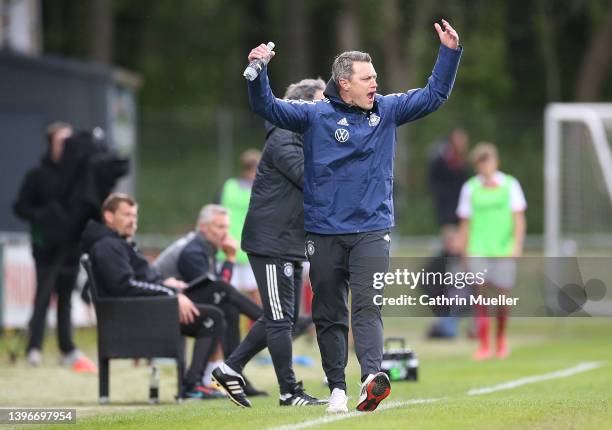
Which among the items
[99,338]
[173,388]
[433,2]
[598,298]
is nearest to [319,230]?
[598,298]

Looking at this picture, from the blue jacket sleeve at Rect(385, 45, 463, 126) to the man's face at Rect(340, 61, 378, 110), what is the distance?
197 mm

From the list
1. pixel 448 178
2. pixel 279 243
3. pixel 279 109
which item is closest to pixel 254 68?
pixel 279 109

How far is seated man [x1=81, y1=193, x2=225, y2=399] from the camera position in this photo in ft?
41.5

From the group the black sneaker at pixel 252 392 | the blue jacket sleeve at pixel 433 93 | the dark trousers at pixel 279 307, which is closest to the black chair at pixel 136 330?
the black sneaker at pixel 252 392

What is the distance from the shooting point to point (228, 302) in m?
13.3

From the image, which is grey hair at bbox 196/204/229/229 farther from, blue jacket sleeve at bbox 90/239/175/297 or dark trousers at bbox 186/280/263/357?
blue jacket sleeve at bbox 90/239/175/297

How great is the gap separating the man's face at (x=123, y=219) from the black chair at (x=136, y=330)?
16.6 inches

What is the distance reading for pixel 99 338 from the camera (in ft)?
41.8

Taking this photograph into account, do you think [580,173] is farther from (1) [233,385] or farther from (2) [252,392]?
(1) [233,385]

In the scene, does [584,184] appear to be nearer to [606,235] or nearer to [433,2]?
[606,235]

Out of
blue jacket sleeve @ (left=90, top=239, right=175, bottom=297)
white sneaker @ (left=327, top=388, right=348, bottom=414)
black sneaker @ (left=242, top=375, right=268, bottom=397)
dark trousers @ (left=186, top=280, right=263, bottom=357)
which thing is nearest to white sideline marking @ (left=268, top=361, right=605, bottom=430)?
white sneaker @ (left=327, top=388, right=348, bottom=414)

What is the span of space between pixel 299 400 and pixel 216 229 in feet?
9.47

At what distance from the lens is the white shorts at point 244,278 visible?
18109 millimetres

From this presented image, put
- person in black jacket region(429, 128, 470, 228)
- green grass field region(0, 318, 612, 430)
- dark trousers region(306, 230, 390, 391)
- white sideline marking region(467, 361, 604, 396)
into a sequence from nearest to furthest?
green grass field region(0, 318, 612, 430) < dark trousers region(306, 230, 390, 391) < white sideline marking region(467, 361, 604, 396) < person in black jacket region(429, 128, 470, 228)
